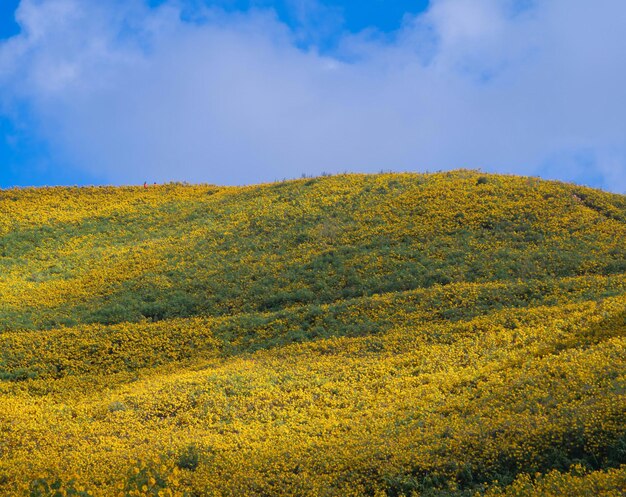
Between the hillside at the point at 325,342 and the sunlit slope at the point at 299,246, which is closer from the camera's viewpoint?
the hillside at the point at 325,342

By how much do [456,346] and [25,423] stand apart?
1384cm

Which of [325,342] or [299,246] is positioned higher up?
[299,246]

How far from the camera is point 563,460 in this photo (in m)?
11.5

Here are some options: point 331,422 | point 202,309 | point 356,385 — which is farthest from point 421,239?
point 331,422

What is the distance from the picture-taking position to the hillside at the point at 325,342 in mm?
12656

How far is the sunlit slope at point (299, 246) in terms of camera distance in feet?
107

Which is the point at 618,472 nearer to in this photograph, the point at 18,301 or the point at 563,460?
the point at 563,460

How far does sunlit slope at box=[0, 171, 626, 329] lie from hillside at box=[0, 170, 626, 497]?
0.19 metres

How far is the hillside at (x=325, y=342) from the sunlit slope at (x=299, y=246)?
19 cm

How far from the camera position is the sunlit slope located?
32.5 meters

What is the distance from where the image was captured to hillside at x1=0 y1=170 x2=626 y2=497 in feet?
41.5

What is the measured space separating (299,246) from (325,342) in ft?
49.3

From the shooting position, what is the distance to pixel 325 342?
24531mm

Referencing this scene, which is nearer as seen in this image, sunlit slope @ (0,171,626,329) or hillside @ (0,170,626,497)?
hillside @ (0,170,626,497)
